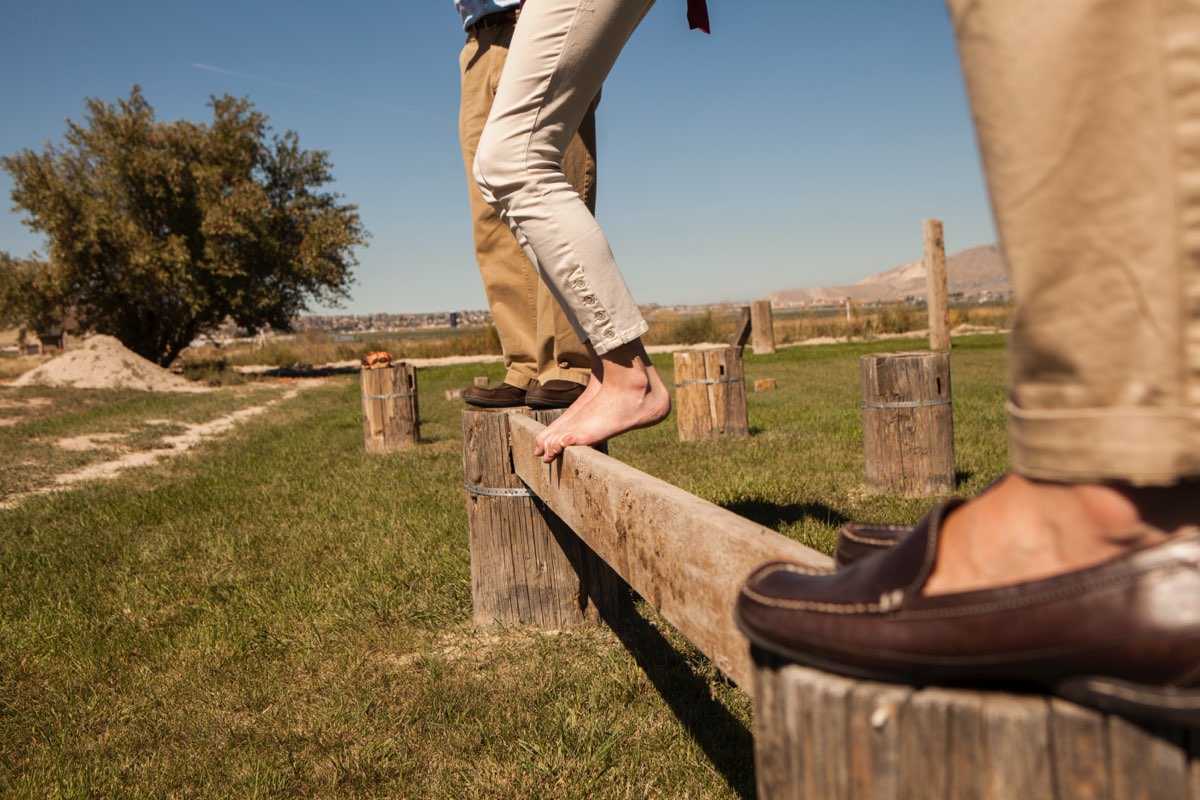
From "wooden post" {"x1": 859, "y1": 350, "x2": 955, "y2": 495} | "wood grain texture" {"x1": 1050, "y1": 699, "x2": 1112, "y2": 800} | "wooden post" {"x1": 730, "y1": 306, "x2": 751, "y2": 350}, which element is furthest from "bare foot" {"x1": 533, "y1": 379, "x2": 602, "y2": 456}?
"wooden post" {"x1": 730, "y1": 306, "x2": 751, "y2": 350}

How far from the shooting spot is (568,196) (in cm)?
222

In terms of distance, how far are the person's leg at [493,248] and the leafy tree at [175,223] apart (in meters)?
24.3

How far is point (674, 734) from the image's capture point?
2.36m

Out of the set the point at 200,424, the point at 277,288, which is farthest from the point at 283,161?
the point at 200,424

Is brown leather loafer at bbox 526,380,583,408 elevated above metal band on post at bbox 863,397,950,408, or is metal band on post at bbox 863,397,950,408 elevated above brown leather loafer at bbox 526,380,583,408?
brown leather loafer at bbox 526,380,583,408

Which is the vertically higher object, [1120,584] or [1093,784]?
[1120,584]

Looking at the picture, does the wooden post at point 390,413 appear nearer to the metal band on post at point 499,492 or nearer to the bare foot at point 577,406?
the metal band on post at point 499,492

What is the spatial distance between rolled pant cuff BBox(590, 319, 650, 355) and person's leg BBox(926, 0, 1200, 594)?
1446mm

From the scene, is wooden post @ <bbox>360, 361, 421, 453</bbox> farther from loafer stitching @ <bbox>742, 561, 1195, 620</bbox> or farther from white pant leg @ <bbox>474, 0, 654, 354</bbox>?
loafer stitching @ <bbox>742, 561, 1195, 620</bbox>

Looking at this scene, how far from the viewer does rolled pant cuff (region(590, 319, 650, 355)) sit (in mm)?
2219

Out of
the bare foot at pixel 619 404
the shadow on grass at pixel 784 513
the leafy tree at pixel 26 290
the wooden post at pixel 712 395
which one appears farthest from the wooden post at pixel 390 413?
the leafy tree at pixel 26 290

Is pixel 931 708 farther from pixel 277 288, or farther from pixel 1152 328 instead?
pixel 277 288

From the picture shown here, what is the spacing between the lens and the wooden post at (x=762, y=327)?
77.7 ft

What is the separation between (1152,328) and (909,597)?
28 cm
